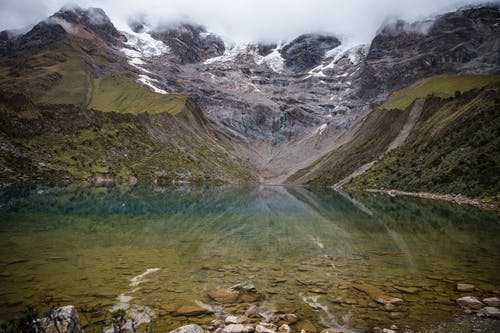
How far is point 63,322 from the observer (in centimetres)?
1170

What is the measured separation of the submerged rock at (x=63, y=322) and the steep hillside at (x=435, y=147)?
2730 inches

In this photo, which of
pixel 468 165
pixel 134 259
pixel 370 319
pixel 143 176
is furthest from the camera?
pixel 143 176

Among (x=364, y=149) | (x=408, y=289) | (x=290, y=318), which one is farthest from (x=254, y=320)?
(x=364, y=149)

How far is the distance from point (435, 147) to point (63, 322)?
4377 inches

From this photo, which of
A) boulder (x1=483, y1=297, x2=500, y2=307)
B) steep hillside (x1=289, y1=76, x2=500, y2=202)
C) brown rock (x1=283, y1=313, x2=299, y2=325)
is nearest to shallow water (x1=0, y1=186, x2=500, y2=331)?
brown rock (x1=283, y1=313, x2=299, y2=325)

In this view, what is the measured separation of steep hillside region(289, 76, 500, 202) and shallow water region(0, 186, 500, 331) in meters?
31.3

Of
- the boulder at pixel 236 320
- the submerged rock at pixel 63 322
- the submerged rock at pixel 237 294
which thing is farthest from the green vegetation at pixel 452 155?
the submerged rock at pixel 63 322

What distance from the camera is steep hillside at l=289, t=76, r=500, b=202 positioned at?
7188 cm

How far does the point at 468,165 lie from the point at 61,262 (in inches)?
3089

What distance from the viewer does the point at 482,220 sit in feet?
142

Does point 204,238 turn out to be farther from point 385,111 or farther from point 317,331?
point 385,111

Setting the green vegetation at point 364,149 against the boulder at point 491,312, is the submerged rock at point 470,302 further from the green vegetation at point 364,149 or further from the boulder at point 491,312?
the green vegetation at point 364,149

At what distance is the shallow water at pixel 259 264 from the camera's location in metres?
16.0

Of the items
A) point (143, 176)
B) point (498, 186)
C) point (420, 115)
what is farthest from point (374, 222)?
point (143, 176)
